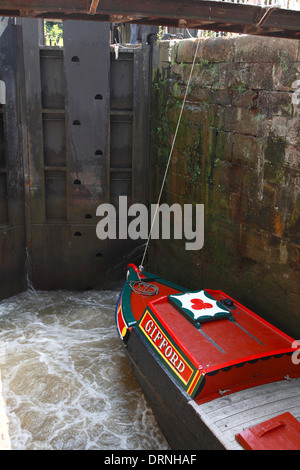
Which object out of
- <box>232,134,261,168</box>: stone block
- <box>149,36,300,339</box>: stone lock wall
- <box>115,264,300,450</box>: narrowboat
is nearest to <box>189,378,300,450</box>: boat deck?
<box>115,264,300,450</box>: narrowboat

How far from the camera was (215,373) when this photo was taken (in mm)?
4262

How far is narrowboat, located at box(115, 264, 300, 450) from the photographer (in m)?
3.97

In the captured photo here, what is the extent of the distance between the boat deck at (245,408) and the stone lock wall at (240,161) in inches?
42.0

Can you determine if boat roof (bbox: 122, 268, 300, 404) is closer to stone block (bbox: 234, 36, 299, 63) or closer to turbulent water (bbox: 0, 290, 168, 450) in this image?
turbulent water (bbox: 0, 290, 168, 450)

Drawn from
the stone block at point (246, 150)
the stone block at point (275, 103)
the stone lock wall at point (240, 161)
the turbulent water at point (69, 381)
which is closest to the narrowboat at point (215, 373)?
the turbulent water at point (69, 381)

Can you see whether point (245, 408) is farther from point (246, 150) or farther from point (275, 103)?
point (275, 103)

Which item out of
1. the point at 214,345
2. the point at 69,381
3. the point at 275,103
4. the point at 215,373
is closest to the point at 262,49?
the point at 275,103

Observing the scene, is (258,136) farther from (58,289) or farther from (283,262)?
(58,289)

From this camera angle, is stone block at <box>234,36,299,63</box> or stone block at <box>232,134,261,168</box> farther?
stone block at <box>232,134,261,168</box>

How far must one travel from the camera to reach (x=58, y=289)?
333 inches

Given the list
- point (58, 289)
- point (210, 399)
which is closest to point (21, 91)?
point (58, 289)

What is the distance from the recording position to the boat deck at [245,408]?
3.94m

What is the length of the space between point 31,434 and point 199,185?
4.05m

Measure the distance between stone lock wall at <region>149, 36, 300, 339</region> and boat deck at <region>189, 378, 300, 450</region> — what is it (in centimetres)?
107
